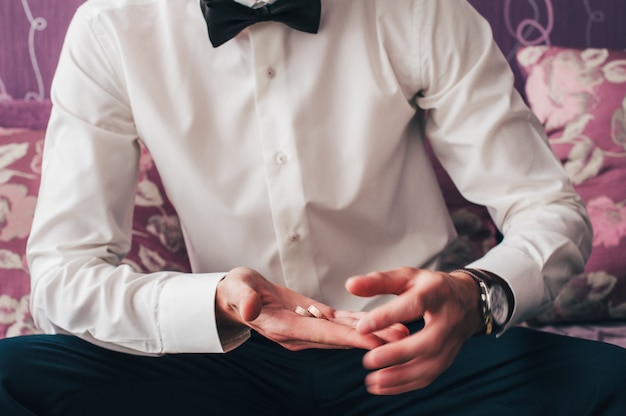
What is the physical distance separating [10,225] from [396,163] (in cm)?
77

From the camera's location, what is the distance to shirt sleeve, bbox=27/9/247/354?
1.10m

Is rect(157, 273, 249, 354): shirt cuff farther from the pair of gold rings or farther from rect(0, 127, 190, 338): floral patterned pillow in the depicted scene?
rect(0, 127, 190, 338): floral patterned pillow

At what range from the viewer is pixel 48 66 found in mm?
1898

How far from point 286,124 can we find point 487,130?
34 cm

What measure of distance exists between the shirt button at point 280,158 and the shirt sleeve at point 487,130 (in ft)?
0.87

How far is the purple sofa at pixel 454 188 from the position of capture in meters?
1.50

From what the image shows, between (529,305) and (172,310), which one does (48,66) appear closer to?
(172,310)

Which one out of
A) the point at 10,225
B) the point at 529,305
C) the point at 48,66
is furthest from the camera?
the point at 48,66

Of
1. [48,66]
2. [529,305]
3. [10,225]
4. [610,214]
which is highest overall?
[48,66]

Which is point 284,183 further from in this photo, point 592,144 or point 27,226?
point 592,144

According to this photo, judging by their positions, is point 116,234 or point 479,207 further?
point 479,207

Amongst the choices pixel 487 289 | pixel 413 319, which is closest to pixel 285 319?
pixel 413 319

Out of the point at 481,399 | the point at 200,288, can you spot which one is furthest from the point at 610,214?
the point at 200,288

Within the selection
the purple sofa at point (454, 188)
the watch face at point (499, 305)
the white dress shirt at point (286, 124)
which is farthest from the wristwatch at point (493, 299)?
the purple sofa at point (454, 188)
